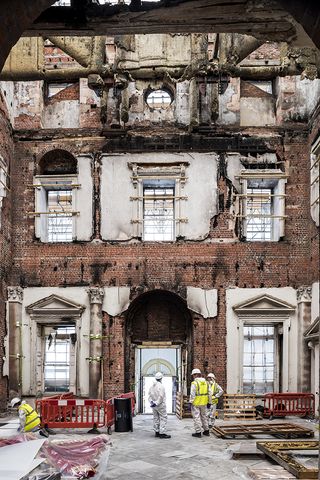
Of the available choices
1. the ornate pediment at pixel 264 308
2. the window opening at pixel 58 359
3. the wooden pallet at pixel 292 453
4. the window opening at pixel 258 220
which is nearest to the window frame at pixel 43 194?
the window opening at pixel 58 359

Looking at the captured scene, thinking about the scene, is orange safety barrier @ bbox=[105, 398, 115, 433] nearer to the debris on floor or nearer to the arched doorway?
the debris on floor

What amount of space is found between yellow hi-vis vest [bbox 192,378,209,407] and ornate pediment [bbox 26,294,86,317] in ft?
19.2

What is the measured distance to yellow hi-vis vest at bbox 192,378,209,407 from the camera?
14.5m

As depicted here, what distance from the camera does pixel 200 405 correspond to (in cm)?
1449

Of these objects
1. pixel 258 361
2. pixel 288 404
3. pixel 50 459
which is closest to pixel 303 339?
pixel 258 361

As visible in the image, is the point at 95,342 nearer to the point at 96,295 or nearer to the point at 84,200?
the point at 96,295

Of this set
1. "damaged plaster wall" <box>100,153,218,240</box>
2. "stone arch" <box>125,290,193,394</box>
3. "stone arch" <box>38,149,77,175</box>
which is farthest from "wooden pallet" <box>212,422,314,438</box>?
"stone arch" <box>38,149,77,175</box>

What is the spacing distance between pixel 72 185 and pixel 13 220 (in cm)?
225

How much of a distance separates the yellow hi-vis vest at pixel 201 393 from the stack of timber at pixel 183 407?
120 inches

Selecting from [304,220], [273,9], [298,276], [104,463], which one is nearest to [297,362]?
[298,276]

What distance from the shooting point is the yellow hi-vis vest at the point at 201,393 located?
1451 centimetres

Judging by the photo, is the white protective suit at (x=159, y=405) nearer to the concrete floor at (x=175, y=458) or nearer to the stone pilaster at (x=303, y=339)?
the concrete floor at (x=175, y=458)

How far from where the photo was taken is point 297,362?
18875 mm

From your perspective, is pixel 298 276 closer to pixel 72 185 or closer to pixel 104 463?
pixel 72 185
